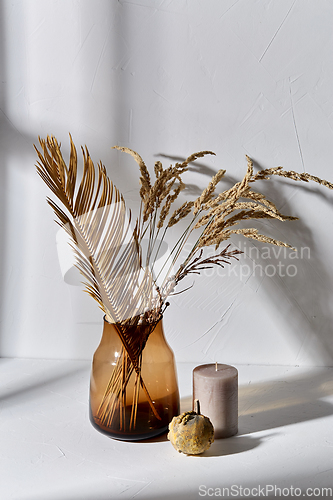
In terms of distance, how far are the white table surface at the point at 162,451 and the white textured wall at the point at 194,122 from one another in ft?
0.44

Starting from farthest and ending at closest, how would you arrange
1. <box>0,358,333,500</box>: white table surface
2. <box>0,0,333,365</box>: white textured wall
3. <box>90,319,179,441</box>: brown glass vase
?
<box>0,0,333,365</box>: white textured wall
<box>90,319,179,441</box>: brown glass vase
<box>0,358,333,500</box>: white table surface

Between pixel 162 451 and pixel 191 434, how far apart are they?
75mm

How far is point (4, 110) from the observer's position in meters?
1.01

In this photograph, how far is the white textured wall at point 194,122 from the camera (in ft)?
3.09

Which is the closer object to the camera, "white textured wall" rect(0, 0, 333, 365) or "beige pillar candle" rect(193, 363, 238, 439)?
"beige pillar candle" rect(193, 363, 238, 439)

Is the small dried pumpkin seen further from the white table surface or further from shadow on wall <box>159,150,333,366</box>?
shadow on wall <box>159,150,333,366</box>

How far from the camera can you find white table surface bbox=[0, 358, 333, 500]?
0.65 meters

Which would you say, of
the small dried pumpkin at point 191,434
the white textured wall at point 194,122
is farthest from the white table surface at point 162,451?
the white textured wall at point 194,122

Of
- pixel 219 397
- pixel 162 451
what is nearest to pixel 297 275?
pixel 219 397

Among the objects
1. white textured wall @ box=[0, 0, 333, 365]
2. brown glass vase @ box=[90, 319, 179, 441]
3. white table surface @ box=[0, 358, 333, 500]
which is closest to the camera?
white table surface @ box=[0, 358, 333, 500]

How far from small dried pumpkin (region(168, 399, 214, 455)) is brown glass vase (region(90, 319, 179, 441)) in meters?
0.06

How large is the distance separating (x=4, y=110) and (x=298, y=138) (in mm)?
642

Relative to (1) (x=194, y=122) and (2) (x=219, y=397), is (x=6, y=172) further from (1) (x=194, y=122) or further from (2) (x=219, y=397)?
(2) (x=219, y=397)

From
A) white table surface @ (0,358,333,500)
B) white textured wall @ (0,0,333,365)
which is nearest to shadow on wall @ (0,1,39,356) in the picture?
white textured wall @ (0,0,333,365)
